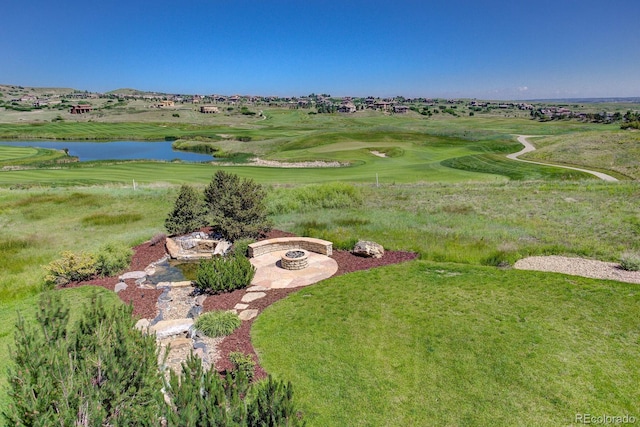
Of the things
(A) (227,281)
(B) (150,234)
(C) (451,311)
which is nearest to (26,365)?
(A) (227,281)

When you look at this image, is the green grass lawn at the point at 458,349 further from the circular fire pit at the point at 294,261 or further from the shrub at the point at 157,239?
the shrub at the point at 157,239

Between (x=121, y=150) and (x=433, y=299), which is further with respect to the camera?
(x=121, y=150)

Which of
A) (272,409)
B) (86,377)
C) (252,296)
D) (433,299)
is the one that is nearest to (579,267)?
(433,299)

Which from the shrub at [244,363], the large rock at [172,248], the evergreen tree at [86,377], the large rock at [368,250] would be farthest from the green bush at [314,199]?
the evergreen tree at [86,377]

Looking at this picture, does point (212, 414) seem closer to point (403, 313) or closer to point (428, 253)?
point (403, 313)

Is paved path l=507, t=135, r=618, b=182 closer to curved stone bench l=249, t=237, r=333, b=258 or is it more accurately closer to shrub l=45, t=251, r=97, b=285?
curved stone bench l=249, t=237, r=333, b=258

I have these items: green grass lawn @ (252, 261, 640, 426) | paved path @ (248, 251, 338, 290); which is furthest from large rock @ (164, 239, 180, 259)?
green grass lawn @ (252, 261, 640, 426)

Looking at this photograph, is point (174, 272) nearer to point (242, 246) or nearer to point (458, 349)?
point (242, 246)
